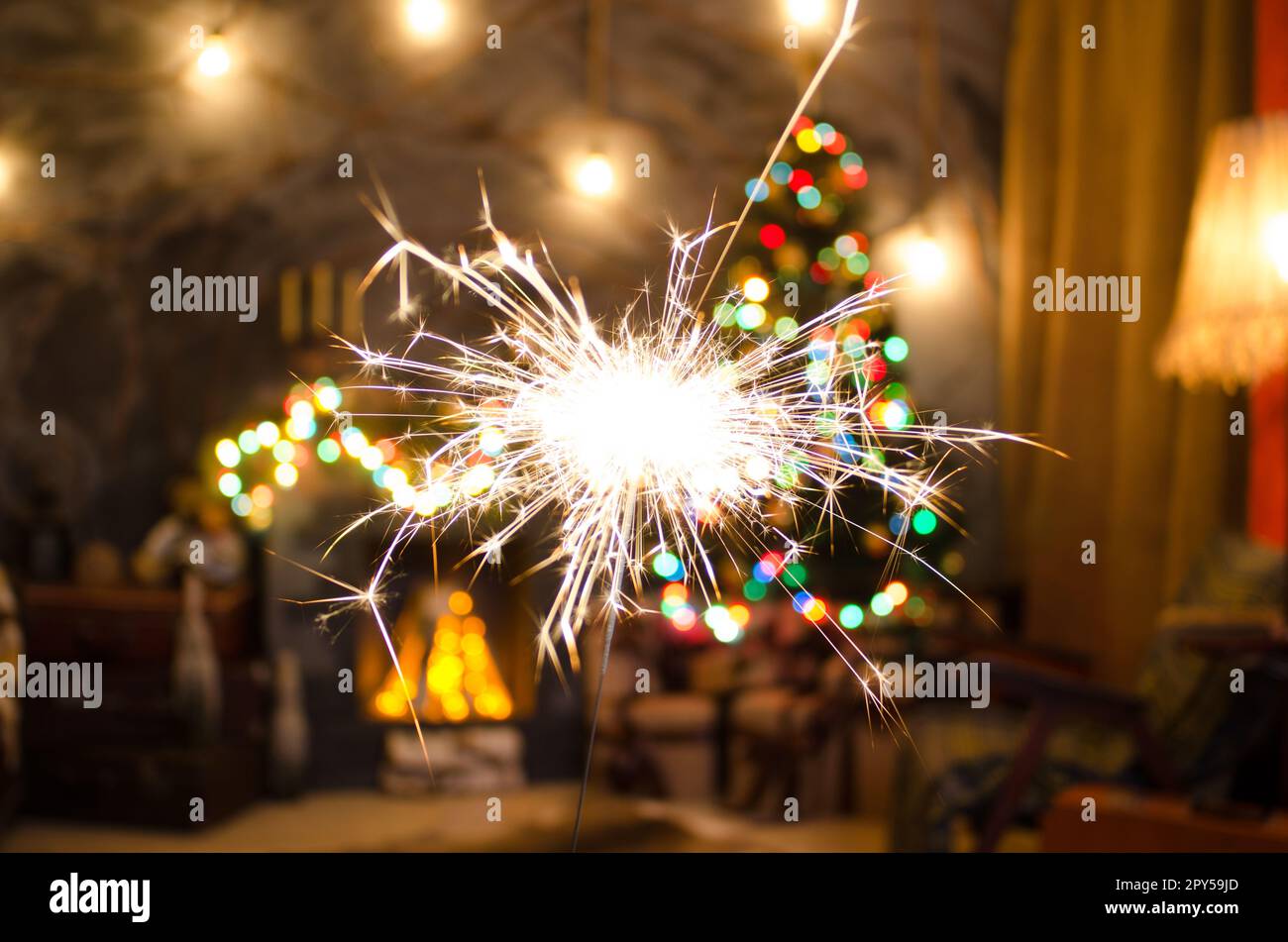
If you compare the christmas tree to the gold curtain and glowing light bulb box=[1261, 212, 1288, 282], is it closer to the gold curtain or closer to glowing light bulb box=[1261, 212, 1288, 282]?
the gold curtain

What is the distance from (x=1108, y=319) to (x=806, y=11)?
1.57 m

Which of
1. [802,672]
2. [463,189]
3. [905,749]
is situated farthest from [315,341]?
[905,749]

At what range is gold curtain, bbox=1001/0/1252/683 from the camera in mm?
2363

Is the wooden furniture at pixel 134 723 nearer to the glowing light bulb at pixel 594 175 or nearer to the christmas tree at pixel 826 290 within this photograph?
the christmas tree at pixel 826 290

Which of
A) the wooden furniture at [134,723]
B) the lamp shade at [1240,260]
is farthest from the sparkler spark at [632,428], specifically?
the wooden furniture at [134,723]

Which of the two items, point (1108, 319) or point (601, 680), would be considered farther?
point (1108, 319)

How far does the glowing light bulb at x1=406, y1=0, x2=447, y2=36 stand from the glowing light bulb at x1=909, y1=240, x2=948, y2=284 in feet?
6.20

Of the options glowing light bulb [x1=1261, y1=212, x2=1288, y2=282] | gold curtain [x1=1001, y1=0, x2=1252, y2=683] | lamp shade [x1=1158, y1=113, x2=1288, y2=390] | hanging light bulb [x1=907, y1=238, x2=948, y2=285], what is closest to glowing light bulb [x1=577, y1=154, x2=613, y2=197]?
hanging light bulb [x1=907, y1=238, x2=948, y2=285]

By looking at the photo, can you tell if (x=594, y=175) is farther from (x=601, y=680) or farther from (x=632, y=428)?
(x=601, y=680)

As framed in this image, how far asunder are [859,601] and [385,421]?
5.54 feet

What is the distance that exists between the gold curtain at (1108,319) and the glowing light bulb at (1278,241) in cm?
66

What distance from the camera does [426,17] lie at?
342 cm

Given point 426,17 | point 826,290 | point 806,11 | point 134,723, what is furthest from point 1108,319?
point 134,723
